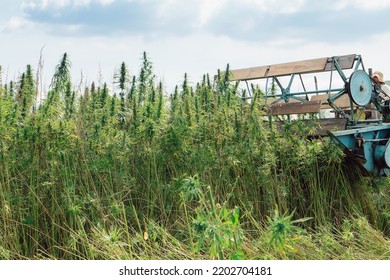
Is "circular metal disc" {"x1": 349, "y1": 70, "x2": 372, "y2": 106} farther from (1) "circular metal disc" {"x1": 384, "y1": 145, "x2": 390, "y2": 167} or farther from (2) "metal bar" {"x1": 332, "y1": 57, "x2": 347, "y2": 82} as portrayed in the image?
(1) "circular metal disc" {"x1": 384, "y1": 145, "x2": 390, "y2": 167}

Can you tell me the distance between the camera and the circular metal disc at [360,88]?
7301 mm

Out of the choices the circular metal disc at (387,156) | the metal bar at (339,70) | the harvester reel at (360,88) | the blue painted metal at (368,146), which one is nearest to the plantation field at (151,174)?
the blue painted metal at (368,146)

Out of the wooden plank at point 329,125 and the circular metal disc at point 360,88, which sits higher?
the circular metal disc at point 360,88

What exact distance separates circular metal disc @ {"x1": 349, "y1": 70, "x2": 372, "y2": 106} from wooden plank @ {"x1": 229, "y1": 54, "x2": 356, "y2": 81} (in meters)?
0.29

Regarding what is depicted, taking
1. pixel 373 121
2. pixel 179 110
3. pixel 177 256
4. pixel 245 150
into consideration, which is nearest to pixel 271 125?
pixel 245 150

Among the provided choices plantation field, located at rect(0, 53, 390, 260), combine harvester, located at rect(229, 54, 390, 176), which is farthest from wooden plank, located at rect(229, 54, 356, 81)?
plantation field, located at rect(0, 53, 390, 260)

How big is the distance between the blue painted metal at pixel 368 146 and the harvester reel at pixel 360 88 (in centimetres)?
41

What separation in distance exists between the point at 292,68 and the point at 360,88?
1.51 m

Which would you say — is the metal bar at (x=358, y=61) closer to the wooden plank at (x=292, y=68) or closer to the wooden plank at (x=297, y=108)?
the wooden plank at (x=292, y=68)

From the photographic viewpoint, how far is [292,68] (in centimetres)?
871

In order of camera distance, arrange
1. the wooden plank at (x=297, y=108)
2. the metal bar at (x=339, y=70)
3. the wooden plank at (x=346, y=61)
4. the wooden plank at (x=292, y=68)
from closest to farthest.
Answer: the wooden plank at (x=297, y=108), the metal bar at (x=339, y=70), the wooden plank at (x=346, y=61), the wooden plank at (x=292, y=68)

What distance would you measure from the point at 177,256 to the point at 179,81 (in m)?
3.05

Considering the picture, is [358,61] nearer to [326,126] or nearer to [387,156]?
[326,126]

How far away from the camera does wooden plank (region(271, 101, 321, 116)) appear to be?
23.0 ft
